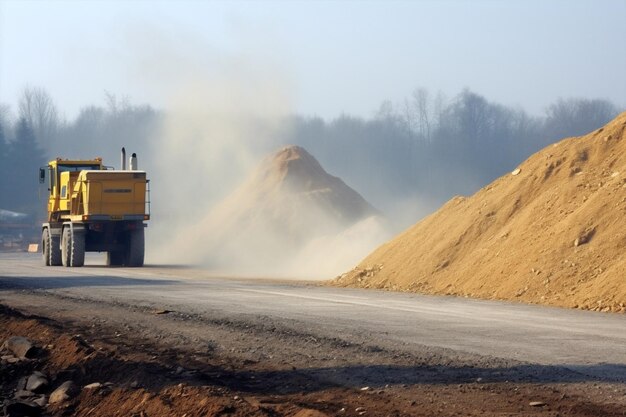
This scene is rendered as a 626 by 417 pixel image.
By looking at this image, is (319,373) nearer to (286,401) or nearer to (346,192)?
(286,401)

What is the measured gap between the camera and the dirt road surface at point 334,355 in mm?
8945

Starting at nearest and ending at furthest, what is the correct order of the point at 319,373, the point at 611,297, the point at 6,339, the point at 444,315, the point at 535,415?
1. the point at 535,415
2. the point at 319,373
3. the point at 6,339
4. the point at 444,315
5. the point at 611,297

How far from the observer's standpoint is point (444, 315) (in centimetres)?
1755

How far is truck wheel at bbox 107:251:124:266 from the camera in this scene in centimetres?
4058

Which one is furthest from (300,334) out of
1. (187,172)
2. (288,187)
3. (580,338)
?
(187,172)

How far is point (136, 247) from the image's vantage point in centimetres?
3906

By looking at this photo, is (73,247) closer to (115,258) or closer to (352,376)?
(115,258)

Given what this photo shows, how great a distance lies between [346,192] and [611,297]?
128 feet

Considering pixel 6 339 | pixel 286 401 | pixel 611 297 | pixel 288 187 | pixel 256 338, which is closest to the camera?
pixel 286 401

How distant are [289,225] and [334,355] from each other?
42.3 metres

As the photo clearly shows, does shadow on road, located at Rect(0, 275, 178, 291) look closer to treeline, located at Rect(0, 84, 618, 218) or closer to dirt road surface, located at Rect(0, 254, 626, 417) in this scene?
dirt road surface, located at Rect(0, 254, 626, 417)

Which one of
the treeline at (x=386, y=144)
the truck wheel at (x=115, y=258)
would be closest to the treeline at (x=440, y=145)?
the treeline at (x=386, y=144)

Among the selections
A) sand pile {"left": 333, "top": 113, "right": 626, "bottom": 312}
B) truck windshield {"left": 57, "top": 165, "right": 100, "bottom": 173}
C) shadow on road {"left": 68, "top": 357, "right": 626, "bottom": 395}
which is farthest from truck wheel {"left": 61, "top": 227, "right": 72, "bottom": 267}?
shadow on road {"left": 68, "top": 357, "right": 626, "bottom": 395}

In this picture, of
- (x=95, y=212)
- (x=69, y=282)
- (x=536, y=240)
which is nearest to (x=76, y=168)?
(x=95, y=212)
